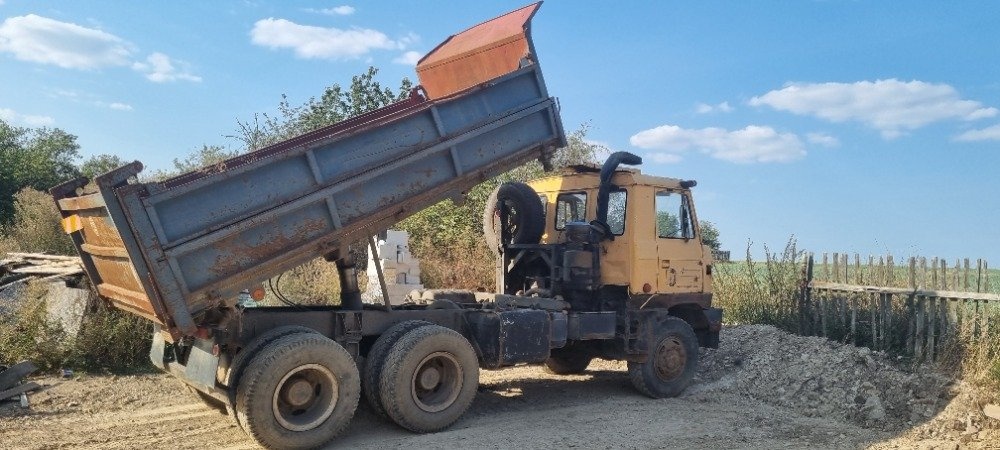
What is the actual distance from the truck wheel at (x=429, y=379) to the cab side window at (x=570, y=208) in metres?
2.60

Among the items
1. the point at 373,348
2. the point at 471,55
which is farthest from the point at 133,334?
the point at 471,55

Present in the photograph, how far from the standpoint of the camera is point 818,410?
8320 mm

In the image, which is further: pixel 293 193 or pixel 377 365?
pixel 377 365

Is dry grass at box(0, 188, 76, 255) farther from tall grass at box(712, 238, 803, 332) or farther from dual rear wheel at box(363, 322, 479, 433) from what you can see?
tall grass at box(712, 238, 803, 332)

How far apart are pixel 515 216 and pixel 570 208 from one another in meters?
0.69

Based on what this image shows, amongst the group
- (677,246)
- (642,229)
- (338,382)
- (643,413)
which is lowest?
(643,413)

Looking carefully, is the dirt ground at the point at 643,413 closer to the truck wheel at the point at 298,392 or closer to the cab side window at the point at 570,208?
the truck wheel at the point at 298,392

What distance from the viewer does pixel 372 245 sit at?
6645mm

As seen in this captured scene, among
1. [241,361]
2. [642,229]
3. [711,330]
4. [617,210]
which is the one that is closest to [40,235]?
[241,361]

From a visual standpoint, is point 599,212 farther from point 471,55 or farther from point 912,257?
point 912,257

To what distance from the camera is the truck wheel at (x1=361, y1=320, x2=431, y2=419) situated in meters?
6.33

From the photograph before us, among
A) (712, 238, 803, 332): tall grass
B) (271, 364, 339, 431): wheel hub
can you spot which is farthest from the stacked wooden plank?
(712, 238, 803, 332): tall grass

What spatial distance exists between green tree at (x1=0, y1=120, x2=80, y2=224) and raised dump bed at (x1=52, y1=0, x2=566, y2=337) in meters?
22.6

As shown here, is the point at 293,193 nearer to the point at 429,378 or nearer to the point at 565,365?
the point at 429,378
